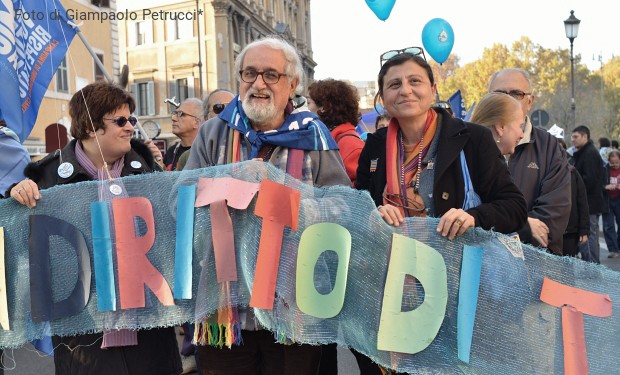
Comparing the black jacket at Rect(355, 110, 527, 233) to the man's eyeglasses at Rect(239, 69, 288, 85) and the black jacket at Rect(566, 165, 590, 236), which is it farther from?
the black jacket at Rect(566, 165, 590, 236)

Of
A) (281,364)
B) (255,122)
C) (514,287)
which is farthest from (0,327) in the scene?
(514,287)

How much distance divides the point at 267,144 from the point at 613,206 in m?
10.6

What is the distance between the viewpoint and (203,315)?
284 cm

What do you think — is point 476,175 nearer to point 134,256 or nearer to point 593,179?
point 134,256

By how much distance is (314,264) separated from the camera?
9.26ft

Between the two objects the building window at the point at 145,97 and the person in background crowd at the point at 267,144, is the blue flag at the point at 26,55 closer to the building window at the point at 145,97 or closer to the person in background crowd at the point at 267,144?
the person in background crowd at the point at 267,144

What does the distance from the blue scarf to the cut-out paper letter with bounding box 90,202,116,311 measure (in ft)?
A: 2.33

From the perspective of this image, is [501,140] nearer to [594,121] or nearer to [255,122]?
[255,122]

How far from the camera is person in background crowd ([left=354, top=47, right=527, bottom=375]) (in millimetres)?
2854

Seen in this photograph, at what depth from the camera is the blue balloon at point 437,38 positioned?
871 cm

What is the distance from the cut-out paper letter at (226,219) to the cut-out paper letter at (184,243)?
0.30 ft

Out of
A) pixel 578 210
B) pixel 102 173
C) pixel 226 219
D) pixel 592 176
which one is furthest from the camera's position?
pixel 592 176

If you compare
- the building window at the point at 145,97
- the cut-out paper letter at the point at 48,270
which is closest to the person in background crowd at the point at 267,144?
the cut-out paper letter at the point at 48,270

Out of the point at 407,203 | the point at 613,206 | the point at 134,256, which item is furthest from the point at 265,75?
the point at 613,206
